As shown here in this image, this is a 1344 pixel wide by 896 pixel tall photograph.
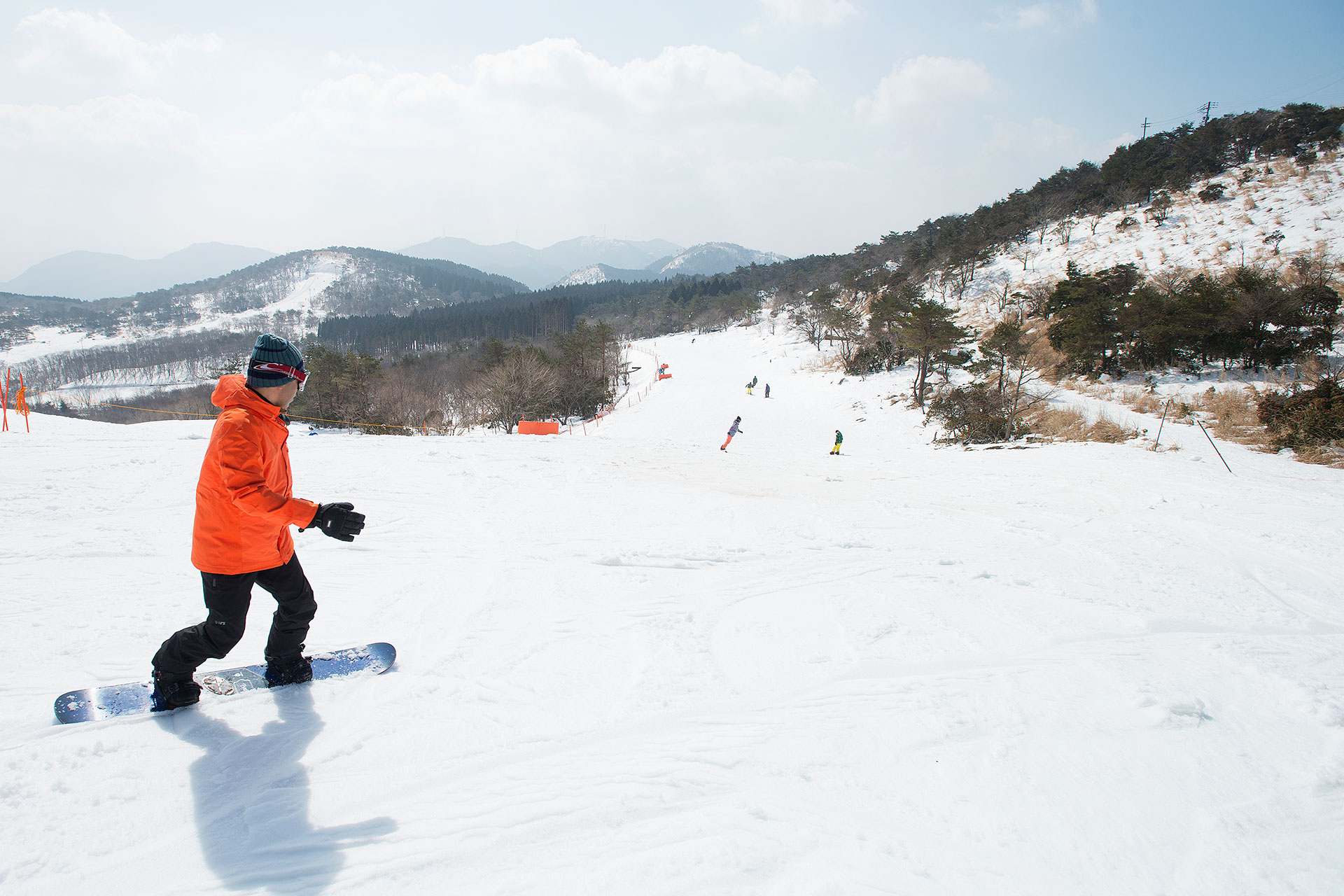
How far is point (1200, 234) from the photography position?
31234 millimetres

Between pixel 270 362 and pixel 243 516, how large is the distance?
0.78m

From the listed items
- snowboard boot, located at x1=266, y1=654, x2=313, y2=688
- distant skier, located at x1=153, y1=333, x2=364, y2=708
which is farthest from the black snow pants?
snowboard boot, located at x1=266, y1=654, x2=313, y2=688

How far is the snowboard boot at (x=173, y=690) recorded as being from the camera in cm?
268

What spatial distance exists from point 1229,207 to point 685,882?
49.4 metres

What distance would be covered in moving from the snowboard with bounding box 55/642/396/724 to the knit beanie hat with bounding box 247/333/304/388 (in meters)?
1.70

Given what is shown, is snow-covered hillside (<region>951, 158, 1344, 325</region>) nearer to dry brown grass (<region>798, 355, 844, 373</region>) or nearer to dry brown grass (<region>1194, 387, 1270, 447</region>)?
dry brown grass (<region>798, 355, 844, 373</region>)

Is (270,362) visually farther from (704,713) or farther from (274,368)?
(704,713)

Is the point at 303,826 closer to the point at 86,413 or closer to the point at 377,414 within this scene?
the point at 377,414

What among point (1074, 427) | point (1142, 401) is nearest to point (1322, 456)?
point (1074, 427)

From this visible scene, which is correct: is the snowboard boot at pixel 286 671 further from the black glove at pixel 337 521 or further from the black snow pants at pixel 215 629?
the black glove at pixel 337 521

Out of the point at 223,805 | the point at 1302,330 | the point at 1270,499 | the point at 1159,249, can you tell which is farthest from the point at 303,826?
the point at 1159,249

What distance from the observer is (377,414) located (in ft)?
109

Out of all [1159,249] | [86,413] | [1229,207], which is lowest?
[86,413]

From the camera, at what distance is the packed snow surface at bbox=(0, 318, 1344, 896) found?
206 centimetres
